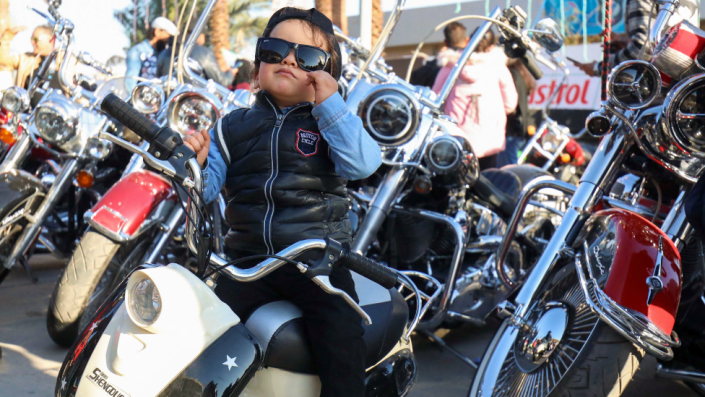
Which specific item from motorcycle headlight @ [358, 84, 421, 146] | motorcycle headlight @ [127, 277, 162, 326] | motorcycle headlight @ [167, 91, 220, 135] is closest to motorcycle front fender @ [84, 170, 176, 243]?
motorcycle headlight @ [167, 91, 220, 135]

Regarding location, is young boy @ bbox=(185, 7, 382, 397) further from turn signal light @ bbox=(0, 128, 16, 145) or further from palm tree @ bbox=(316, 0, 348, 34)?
palm tree @ bbox=(316, 0, 348, 34)

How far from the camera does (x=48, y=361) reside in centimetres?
323

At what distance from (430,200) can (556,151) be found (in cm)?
269

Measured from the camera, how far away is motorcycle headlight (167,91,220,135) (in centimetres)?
346

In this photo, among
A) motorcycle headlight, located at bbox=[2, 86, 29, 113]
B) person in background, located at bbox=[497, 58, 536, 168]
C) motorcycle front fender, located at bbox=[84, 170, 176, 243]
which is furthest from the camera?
person in background, located at bbox=[497, 58, 536, 168]

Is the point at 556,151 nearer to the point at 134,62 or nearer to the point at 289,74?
the point at 134,62

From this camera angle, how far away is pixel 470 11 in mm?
14477

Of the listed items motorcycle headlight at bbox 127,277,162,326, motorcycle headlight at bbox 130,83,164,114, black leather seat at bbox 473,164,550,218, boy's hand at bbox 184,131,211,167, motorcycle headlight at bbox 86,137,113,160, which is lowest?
black leather seat at bbox 473,164,550,218

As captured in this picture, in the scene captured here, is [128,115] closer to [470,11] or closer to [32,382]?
[32,382]

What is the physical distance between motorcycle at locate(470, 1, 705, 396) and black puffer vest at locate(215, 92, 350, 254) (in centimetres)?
78

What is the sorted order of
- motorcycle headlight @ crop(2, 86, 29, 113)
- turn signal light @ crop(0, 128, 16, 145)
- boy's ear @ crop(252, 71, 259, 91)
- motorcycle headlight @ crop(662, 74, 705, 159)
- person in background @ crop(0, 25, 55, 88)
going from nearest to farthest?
1. boy's ear @ crop(252, 71, 259, 91)
2. motorcycle headlight @ crop(662, 74, 705, 159)
3. motorcycle headlight @ crop(2, 86, 29, 113)
4. turn signal light @ crop(0, 128, 16, 145)
5. person in background @ crop(0, 25, 55, 88)

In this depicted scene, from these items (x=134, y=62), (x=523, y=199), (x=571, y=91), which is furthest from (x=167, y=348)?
(x=571, y=91)

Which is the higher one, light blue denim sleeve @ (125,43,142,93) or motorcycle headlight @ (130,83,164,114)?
motorcycle headlight @ (130,83,164,114)

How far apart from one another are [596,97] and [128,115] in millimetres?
10079
